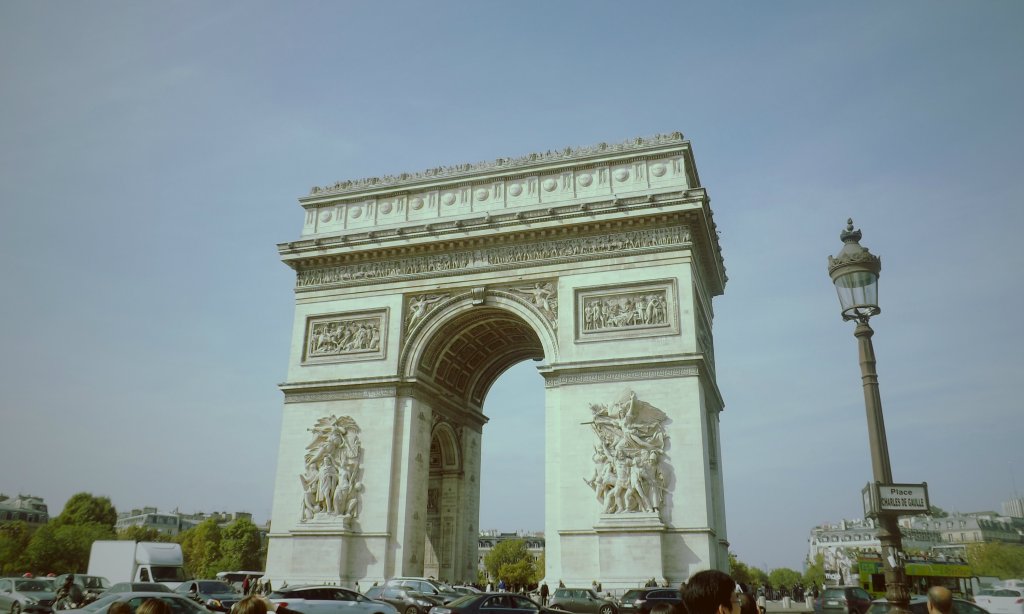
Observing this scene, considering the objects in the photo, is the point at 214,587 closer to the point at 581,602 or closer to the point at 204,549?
the point at 581,602

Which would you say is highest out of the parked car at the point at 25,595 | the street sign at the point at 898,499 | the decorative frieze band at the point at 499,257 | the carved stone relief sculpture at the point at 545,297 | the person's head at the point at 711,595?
the decorative frieze band at the point at 499,257

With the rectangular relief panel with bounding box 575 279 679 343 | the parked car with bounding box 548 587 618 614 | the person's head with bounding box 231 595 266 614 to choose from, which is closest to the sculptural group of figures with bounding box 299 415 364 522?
the parked car with bounding box 548 587 618 614

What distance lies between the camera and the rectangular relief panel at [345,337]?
27469mm

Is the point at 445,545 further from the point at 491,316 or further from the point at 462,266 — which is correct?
the point at 462,266

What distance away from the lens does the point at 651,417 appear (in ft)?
77.0

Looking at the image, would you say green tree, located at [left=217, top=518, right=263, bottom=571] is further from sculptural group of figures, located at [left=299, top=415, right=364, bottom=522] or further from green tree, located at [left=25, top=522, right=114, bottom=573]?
sculptural group of figures, located at [left=299, top=415, right=364, bottom=522]

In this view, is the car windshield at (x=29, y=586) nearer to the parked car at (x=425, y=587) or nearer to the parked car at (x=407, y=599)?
the parked car at (x=407, y=599)

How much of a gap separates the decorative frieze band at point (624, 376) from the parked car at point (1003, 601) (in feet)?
34.3

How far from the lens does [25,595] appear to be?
69.7 ft

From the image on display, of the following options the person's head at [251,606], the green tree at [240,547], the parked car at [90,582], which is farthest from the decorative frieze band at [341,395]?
the green tree at [240,547]

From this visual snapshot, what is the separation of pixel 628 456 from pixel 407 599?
796 cm

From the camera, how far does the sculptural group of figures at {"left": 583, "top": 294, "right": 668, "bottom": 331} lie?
2462 cm

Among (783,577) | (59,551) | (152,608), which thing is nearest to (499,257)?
(152,608)

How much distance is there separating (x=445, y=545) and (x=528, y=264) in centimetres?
1239
